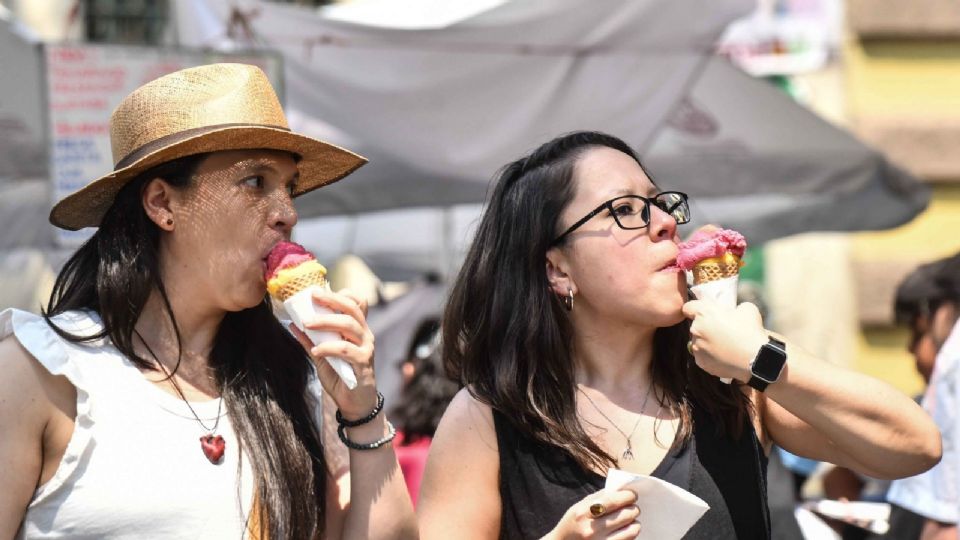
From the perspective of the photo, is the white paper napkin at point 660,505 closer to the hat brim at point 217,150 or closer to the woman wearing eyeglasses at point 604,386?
the woman wearing eyeglasses at point 604,386

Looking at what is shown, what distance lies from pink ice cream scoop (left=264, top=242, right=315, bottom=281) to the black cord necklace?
0.28m

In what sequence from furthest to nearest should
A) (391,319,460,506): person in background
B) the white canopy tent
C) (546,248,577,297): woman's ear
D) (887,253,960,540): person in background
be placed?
the white canopy tent, (391,319,460,506): person in background, (887,253,960,540): person in background, (546,248,577,297): woman's ear

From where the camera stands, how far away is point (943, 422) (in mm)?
4500


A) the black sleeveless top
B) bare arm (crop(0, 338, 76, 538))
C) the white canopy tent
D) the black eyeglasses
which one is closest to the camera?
bare arm (crop(0, 338, 76, 538))

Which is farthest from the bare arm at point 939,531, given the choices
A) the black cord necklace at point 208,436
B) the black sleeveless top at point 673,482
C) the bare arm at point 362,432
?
the black cord necklace at point 208,436

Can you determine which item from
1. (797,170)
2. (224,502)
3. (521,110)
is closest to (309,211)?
(521,110)

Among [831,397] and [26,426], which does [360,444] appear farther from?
[831,397]

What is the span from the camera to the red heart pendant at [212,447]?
2.74 metres

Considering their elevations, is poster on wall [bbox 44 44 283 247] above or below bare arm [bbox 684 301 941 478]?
below

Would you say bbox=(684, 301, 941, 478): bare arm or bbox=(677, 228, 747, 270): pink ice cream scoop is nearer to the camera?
bbox=(684, 301, 941, 478): bare arm

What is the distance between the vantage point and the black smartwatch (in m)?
2.77

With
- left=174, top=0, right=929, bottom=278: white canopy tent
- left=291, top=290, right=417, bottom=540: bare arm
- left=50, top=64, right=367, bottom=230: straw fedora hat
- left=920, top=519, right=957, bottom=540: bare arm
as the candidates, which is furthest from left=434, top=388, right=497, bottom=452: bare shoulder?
left=174, top=0, right=929, bottom=278: white canopy tent

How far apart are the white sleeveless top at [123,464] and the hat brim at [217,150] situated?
271 millimetres

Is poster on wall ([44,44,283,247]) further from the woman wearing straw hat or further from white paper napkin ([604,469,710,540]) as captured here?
white paper napkin ([604,469,710,540])
